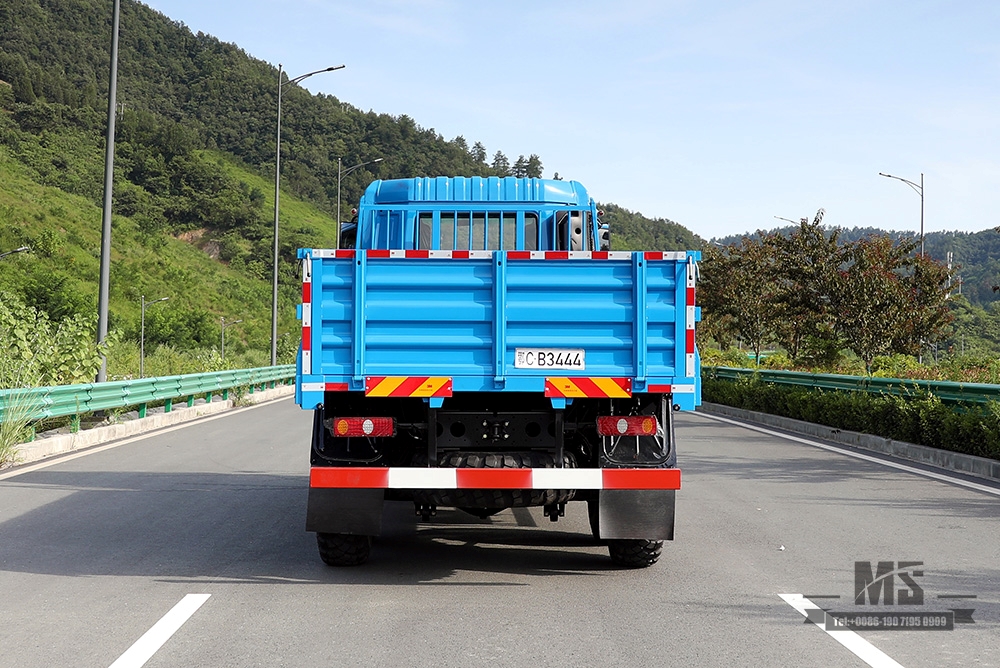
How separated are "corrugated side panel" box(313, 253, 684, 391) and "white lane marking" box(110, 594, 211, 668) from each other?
169 cm

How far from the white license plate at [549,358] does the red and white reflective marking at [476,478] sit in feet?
A: 2.29

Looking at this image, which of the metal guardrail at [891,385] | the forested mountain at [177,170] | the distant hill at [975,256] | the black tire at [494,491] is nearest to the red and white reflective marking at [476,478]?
the black tire at [494,491]

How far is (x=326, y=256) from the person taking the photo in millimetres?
7508

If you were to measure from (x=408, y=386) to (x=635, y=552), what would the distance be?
218 centimetres

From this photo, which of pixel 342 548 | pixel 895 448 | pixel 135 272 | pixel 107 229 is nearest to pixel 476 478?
pixel 342 548

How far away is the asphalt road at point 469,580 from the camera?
6.01 m

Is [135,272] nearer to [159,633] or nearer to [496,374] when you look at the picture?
[496,374]

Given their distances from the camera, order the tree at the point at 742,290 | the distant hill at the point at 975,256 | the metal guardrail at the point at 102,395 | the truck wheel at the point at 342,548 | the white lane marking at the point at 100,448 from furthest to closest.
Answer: the distant hill at the point at 975,256, the tree at the point at 742,290, the metal guardrail at the point at 102,395, the white lane marking at the point at 100,448, the truck wheel at the point at 342,548

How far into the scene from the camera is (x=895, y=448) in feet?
56.0

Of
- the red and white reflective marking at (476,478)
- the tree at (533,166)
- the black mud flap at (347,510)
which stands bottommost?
the black mud flap at (347,510)

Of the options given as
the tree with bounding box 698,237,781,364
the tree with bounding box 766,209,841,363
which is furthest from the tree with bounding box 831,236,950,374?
the tree with bounding box 698,237,781,364

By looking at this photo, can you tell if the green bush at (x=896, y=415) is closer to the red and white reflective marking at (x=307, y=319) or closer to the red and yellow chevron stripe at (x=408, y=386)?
the red and yellow chevron stripe at (x=408, y=386)

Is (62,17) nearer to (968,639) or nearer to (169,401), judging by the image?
(169,401)

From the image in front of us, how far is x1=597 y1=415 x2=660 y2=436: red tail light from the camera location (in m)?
7.71
